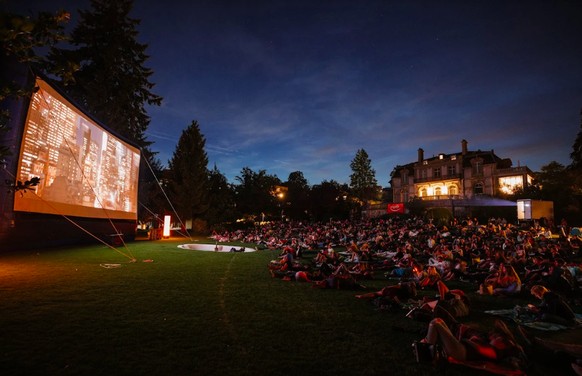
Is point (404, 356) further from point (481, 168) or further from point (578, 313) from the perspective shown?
point (481, 168)

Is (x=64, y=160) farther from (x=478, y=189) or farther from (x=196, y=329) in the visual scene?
(x=478, y=189)

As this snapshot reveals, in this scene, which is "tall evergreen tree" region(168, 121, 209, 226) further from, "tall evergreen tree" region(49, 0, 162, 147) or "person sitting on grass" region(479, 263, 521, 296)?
"person sitting on grass" region(479, 263, 521, 296)

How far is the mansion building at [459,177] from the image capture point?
4391 centimetres

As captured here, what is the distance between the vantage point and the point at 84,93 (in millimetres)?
26328

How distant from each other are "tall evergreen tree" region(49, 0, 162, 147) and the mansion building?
1564 inches

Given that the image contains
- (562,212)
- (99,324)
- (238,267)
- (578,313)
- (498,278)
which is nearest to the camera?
(99,324)

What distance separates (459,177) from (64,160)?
5252 cm

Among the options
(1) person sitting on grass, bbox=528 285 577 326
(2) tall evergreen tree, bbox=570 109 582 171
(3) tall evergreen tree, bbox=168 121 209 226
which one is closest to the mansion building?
(2) tall evergreen tree, bbox=570 109 582 171

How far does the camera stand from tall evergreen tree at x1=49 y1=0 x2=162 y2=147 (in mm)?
25328

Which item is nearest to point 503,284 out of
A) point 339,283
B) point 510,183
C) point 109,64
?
point 339,283

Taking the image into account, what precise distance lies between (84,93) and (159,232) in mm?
13688

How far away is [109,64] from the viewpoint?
25719 mm

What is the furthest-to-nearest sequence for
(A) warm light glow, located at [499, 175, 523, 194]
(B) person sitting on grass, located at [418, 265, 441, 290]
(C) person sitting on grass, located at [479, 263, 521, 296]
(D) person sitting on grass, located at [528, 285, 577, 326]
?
(A) warm light glow, located at [499, 175, 523, 194] < (B) person sitting on grass, located at [418, 265, 441, 290] < (C) person sitting on grass, located at [479, 263, 521, 296] < (D) person sitting on grass, located at [528, 285, 577, 326]

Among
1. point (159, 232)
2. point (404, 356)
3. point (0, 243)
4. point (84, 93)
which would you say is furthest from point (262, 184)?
point (404, 356)
